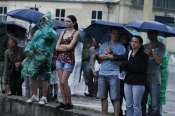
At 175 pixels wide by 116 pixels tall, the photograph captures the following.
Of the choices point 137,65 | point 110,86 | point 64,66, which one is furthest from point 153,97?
point 64,66

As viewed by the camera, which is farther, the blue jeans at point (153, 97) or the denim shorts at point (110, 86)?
the blue jeans at point (153, 97)

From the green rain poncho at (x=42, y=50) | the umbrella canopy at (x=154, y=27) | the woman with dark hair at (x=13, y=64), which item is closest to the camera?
the umbrella canopy at (x=154, y=27)

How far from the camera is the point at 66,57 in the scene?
11117 millimetres

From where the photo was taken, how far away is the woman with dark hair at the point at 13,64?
1297cm

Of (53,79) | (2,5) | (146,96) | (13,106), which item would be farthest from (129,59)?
(2,5)

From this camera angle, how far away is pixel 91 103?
1555 cm

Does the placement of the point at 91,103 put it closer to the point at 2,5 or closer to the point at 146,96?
the point at 146,96

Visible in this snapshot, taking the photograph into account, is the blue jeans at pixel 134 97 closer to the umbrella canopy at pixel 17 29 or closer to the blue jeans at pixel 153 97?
the blue jeans at pixel 153 97

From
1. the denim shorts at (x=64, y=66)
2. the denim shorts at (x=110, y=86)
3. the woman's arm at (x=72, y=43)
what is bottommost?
the denim shorts at (x=110, y=86)

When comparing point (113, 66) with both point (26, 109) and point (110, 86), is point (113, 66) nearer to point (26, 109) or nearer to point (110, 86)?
point (110, 86)

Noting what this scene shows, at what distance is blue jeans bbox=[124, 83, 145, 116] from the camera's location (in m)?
10.3

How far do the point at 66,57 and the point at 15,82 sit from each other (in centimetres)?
251

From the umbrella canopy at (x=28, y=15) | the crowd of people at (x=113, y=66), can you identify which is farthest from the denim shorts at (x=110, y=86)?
the umbrella canopy at (x=28, y=15)

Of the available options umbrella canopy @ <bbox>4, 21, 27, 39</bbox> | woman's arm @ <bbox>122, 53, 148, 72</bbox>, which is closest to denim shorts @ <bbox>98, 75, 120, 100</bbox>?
woman's arm @ <bbox>122, 53, 148, 72</bbox>
